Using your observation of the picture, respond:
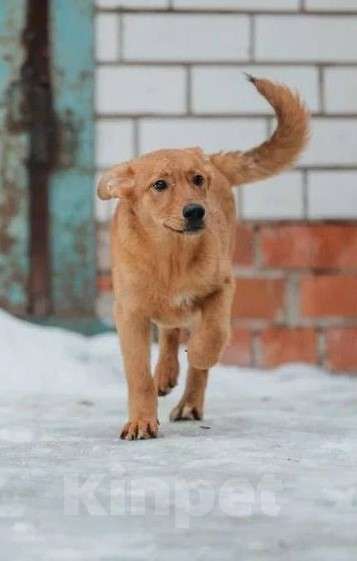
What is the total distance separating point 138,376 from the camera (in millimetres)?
3256

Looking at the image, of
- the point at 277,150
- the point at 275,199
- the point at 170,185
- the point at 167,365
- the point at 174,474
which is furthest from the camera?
the point at 275,199

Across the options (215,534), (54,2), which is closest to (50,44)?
(54,2)

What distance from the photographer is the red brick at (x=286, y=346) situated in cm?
491

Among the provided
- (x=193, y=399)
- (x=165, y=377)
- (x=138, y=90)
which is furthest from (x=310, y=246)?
(x=193, y=399)

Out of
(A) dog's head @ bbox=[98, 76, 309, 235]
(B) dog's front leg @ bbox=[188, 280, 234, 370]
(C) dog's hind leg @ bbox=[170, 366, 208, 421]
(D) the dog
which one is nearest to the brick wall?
(A) dog's head @ bbox=[98, 76, 309, 235]

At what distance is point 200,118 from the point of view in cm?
494

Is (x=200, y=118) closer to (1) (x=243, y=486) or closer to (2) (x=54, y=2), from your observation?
(2) (x=54, y=2)

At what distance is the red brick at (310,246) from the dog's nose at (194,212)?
1.87 m

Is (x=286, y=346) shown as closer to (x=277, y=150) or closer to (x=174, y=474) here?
(x=277, y=150)

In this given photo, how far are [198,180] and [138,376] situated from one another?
584mm

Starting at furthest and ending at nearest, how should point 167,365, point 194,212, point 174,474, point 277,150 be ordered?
point 277,150 < point 167,365 < point 194,212 < point 174,474

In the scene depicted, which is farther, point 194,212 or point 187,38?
point 187,38

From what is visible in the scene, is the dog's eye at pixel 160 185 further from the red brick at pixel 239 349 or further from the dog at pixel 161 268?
the red brick at pixel 239 349

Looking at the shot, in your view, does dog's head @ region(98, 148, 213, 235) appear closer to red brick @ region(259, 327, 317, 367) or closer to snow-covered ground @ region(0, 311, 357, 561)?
snow-covered ground @ region(0, 311, 357, 561)
